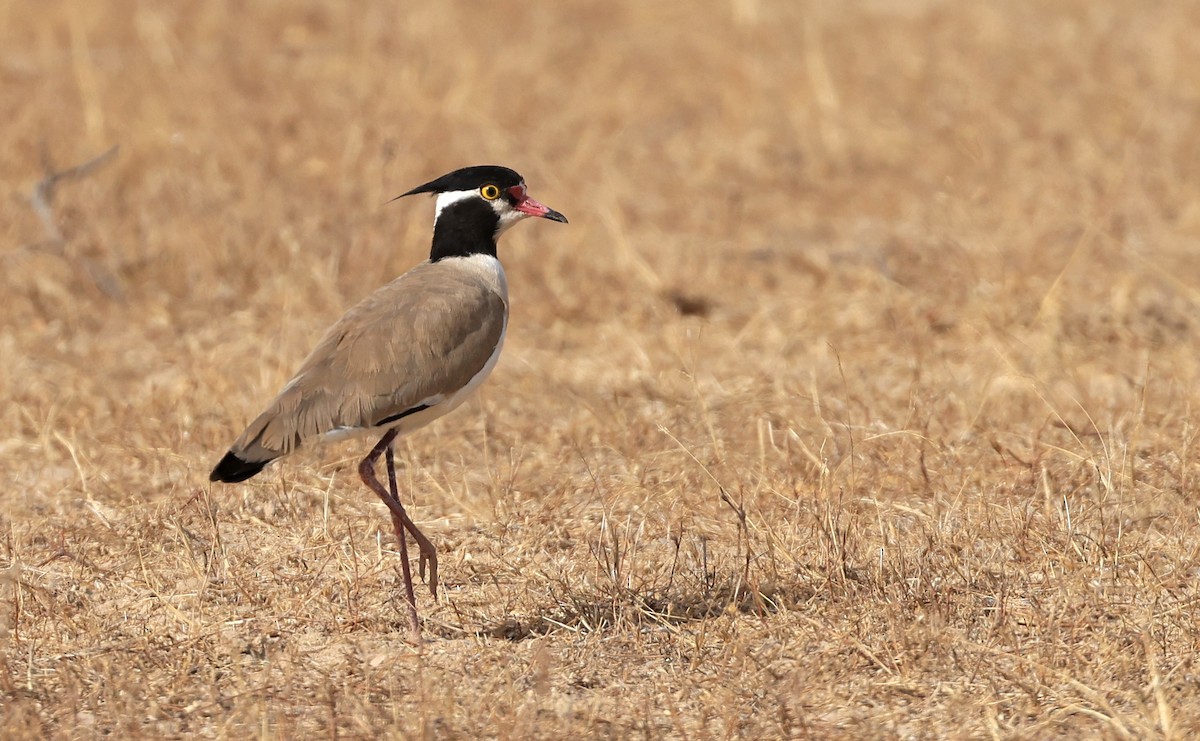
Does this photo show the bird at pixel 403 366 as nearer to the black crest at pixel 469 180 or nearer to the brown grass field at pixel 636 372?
the black crest at pixel 469 180

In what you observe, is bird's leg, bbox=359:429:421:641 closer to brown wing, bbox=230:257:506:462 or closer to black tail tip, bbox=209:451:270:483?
brown wing, bbox=230:257:506:462

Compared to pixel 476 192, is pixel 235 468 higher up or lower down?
lower down

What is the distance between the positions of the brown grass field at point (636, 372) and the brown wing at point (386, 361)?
627 mm

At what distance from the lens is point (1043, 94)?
11.2 meters

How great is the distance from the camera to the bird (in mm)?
4797

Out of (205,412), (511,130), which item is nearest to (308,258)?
(205,412)

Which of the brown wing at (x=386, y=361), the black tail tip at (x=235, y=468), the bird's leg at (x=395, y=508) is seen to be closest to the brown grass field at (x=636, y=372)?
the bird's leg at (x=395, y=508)

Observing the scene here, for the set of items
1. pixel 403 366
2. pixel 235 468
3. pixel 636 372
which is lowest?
pixel 636 372

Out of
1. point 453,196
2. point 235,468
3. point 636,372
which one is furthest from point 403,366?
point 636,372

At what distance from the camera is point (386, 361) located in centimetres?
496

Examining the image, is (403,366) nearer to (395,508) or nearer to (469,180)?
(395,508)

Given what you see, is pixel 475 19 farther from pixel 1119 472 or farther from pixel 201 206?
pixel 1119 472

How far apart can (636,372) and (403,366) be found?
101 inches

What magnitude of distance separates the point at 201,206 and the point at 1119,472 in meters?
5.45
